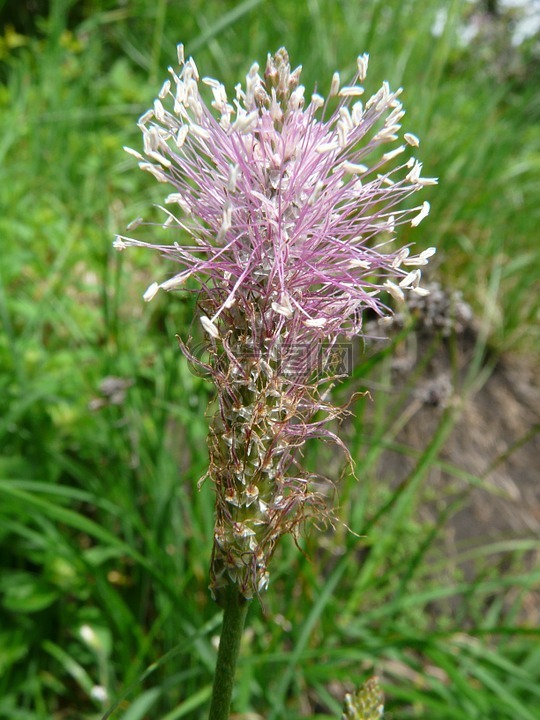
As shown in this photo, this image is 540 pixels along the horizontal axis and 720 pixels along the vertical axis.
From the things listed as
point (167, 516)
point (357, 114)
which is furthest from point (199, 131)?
point (167, 516)

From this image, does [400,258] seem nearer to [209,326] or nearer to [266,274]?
[266,274]

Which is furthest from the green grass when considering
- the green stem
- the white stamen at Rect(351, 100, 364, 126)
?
the white stamen at Rect(351, 100, 364, 126)

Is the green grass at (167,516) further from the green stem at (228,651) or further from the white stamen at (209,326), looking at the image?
the white stamen at (209,326)

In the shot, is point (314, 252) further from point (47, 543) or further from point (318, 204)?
point (47, 543)

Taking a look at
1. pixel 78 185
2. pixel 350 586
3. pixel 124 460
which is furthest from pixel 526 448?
pixel 78 185

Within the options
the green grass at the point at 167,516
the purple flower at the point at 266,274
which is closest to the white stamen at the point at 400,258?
the purple flower at the point at 266,274
